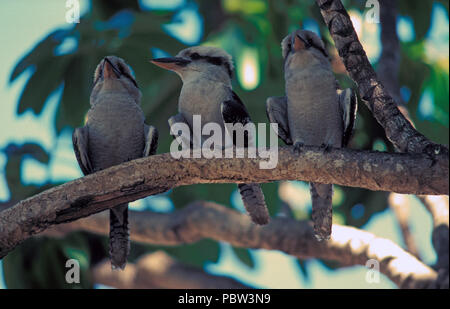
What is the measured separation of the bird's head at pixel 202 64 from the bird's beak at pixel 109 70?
1.44ft

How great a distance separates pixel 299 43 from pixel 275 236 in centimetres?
253

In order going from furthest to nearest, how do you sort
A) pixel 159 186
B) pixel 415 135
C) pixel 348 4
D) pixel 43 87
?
pixel 348 4
pixel 43 87
pixel 159 186
pixel 415 135

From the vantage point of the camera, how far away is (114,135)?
5664 millimetres

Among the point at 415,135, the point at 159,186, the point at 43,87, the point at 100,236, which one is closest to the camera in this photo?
the point at 415,135

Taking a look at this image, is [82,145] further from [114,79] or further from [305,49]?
[305,49]

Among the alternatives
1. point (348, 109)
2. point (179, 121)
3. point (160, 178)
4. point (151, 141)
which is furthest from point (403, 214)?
point (160, 178)

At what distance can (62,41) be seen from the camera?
761cm

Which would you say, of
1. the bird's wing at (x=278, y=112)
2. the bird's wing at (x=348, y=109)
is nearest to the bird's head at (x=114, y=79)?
the bird's wing at (x=278, y=112)

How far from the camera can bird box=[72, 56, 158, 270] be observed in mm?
5586

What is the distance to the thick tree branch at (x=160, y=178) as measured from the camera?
165 inches

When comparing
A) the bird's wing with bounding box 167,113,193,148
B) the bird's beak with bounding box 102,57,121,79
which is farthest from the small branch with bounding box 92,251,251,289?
the bird's beak with bounding box 102,57,121,79
